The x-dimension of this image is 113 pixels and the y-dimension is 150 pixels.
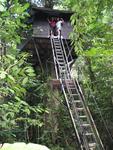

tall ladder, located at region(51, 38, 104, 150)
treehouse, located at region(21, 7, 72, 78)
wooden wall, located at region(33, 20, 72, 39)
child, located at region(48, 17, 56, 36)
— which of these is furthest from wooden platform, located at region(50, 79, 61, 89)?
child, located at region(48, 17, 56, 36)

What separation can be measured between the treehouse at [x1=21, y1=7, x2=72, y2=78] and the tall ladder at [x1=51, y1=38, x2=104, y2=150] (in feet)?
1.35

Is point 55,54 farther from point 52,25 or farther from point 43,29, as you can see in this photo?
point 52,25

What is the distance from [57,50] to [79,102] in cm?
327

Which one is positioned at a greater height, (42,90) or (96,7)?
(96,7)

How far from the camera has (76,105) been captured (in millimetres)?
8914

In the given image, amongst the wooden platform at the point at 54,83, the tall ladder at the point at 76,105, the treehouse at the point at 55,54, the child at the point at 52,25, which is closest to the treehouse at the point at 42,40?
the treehouse at the point at 55,54

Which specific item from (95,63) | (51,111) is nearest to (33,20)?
(95,63)

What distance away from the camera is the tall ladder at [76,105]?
7.07 meters

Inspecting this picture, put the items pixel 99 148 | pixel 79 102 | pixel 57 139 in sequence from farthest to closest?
pixel 57 139 → pixel 79 102 → pixel 99 148

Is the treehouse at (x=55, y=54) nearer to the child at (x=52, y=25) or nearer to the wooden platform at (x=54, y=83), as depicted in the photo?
the wooden platform at (x=54, y=83)

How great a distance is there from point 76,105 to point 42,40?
3656 millimetres

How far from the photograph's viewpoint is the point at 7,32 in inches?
202

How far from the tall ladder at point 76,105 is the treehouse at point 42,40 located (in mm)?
410

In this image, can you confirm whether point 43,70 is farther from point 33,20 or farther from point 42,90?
point 33,20
